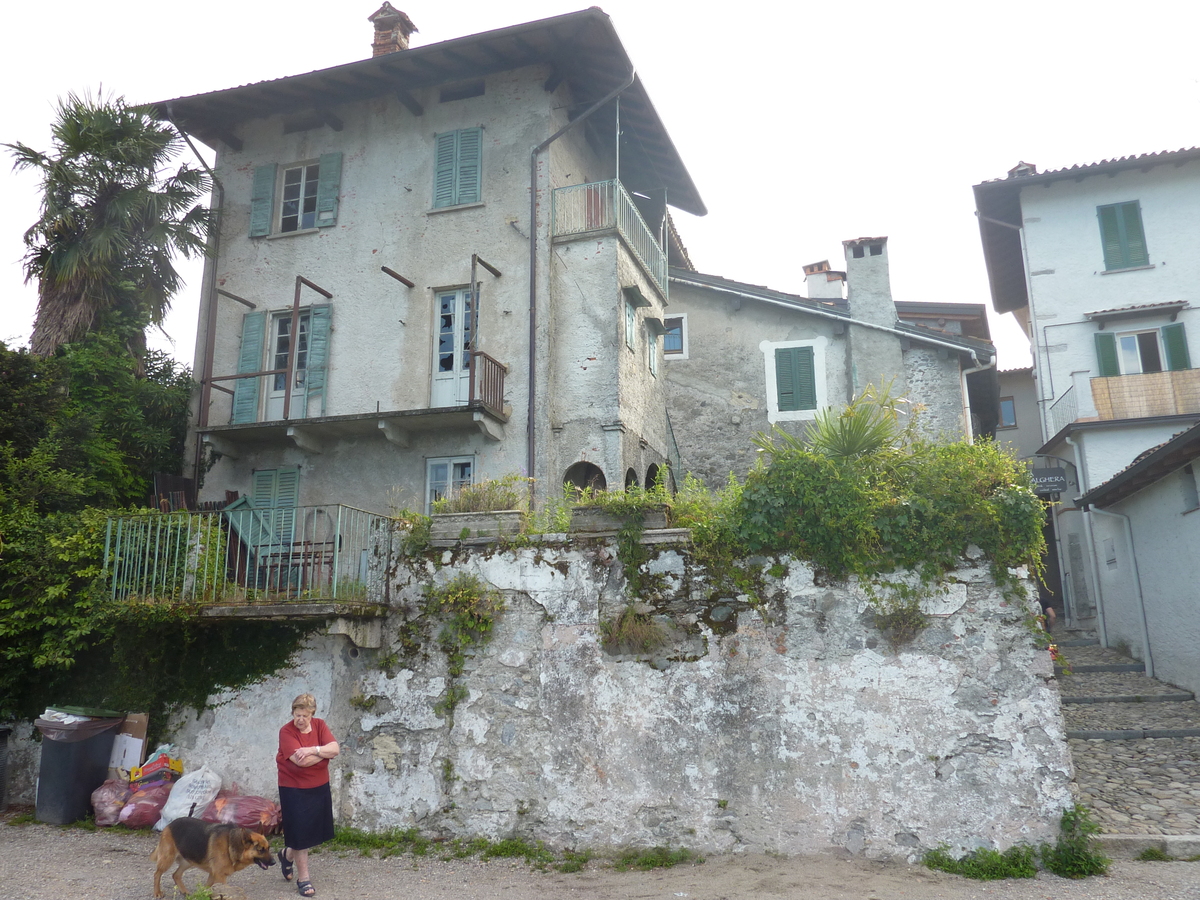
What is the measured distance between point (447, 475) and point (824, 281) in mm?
12365

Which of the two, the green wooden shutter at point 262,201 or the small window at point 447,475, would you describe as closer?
the small window at point 447,475

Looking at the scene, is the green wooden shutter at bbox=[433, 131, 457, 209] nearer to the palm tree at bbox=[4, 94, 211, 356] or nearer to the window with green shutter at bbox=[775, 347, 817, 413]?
the palm tree at bbox=[4, 94, 211, 356]

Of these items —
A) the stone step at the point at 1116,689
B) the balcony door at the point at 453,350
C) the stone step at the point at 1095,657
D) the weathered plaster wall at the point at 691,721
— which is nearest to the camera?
the weathered plaster wall at the point at 691,721

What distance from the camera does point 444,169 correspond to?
47.0 feet

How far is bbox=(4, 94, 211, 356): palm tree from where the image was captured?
13.4m

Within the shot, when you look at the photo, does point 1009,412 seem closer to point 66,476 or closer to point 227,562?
point 227,562

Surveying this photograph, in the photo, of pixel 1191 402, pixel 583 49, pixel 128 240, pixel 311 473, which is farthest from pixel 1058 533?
pixel 128 240

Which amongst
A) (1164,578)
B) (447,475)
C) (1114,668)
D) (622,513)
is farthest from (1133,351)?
(622,513)

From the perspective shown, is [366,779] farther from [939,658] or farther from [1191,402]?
[1191,402]

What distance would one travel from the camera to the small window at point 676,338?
16.9 m

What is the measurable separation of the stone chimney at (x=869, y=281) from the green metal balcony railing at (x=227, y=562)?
10.8 m

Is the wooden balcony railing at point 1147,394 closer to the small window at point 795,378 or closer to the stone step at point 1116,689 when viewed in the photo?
the stone step at point 1116,689

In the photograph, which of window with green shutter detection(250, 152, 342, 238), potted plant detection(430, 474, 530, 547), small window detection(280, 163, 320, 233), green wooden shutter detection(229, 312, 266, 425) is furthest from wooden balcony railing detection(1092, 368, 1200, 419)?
green wooden shutter detection(229, 312, 266, 425)

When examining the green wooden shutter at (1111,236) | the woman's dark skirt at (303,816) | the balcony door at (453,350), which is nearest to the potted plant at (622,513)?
the woman's dark skirt at (303,816)
